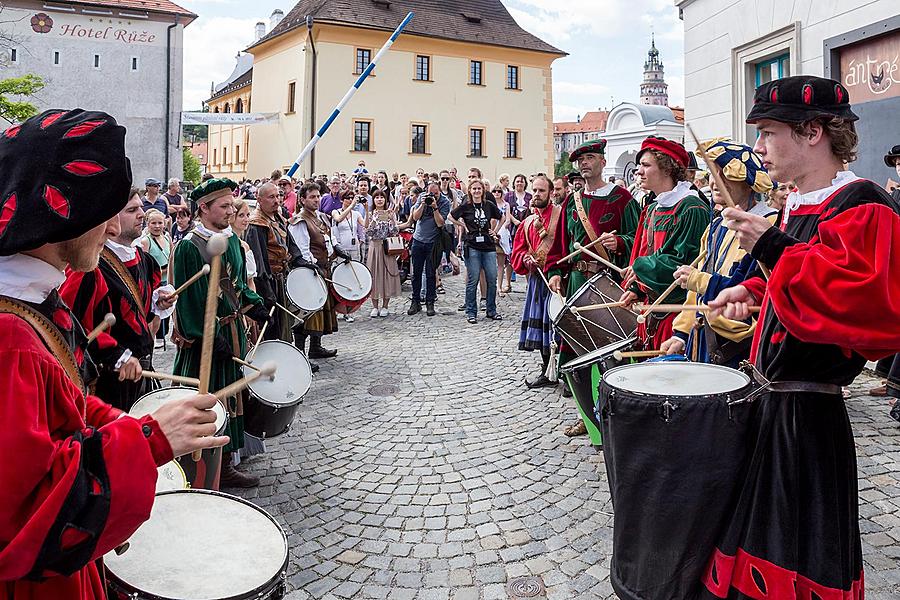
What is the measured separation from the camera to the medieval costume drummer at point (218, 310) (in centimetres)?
410

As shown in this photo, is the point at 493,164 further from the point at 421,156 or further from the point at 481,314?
the point at 481,314

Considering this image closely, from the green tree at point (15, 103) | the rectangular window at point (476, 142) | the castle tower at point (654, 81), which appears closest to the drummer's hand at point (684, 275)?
the green tree at point (15, 103)

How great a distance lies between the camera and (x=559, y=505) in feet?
13.3

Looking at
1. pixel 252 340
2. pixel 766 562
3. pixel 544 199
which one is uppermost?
pixel 544 199

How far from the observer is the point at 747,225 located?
86.4 inches

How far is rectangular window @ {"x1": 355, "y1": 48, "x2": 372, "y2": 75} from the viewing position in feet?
Answer: 103

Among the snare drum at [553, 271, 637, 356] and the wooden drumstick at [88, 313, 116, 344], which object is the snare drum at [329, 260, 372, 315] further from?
the wooden drumstick at [88, 313, 116, 344]

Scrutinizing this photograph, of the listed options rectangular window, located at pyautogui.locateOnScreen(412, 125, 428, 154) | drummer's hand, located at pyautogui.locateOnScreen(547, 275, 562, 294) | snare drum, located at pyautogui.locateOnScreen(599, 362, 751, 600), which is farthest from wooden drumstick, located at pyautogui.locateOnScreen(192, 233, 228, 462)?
rectangular window, located at pyautogui.locateOnScreen(412, 125, 428, 154)

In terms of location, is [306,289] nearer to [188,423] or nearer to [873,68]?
[188,423]

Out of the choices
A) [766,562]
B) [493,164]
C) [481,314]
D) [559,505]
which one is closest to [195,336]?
[559,505]

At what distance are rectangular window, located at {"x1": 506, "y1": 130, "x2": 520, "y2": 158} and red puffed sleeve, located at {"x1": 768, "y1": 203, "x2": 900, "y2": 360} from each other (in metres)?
34.4

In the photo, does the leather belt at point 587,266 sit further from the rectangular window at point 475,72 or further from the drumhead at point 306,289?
the rectangular window at point 475,72

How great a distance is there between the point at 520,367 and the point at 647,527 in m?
5.26

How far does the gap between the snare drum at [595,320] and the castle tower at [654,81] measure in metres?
121
